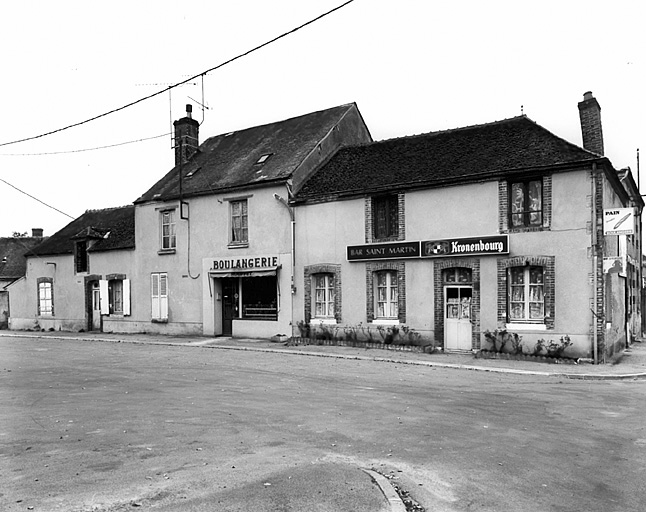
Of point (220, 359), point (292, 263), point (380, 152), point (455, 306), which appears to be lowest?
point (220, 359)

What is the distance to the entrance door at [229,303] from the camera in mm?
23328

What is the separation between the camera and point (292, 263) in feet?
69.7

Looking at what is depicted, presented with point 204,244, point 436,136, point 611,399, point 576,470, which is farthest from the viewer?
point 204,244

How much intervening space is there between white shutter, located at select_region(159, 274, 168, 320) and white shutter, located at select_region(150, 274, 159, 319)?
0.65 ft

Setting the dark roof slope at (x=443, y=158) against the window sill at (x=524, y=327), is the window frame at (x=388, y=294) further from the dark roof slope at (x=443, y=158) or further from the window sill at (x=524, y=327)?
the window sill at (x=524, y=327)

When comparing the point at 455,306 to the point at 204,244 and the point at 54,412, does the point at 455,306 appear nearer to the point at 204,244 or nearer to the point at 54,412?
the point at 204,244

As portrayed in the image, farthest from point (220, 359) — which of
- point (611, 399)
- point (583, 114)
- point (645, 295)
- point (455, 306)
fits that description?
point (645, 295)

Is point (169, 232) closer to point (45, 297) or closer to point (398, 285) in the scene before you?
point (45, 297)

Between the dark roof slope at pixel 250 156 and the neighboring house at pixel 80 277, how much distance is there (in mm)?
3534

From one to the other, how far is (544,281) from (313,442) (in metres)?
11.5

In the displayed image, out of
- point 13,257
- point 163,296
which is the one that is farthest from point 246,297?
point 13,257

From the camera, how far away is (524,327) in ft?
54.7

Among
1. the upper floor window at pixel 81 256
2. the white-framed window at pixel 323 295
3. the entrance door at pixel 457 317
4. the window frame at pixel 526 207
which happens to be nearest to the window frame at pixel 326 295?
the white-framed window at pixel 323 295

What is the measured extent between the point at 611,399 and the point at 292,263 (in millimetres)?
12563
